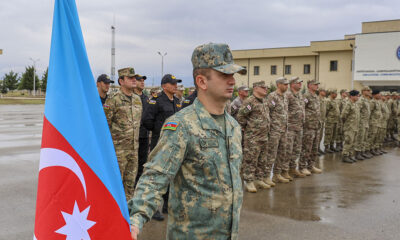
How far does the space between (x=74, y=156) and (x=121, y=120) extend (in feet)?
11.5

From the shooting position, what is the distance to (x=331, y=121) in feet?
38.4

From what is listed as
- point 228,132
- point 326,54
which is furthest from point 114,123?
point 326,54

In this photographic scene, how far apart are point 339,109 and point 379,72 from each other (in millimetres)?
27983

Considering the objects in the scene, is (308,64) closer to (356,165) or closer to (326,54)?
(326,54)

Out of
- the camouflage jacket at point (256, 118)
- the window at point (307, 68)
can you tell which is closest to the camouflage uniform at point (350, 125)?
the camouflage jacket at point (256, 118)

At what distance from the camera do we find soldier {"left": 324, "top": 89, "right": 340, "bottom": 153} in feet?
38.2

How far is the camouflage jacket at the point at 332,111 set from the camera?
11742mm

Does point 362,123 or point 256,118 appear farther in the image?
point 362,123

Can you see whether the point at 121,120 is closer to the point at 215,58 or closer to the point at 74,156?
the point at 215,58

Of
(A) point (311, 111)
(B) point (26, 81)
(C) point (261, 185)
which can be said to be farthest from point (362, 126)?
(B) point (26, 81)

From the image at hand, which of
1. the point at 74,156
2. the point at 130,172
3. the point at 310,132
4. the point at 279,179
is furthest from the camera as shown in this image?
the point at 310,132

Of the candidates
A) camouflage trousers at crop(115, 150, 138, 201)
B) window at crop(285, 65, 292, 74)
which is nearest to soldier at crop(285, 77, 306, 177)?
camouflage trousers at crop(115, 150, 138, 201)

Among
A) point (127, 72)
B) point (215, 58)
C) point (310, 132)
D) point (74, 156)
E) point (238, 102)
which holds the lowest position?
point (310, 132)

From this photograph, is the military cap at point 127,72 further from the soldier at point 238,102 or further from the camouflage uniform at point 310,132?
the camouflage uniform at point 310,132
